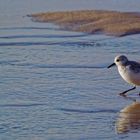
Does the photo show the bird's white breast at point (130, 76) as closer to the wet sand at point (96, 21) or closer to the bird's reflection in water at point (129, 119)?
the bird's reflection in water at point (129, 119)

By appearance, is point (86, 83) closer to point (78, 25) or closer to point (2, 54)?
point (2, 54)

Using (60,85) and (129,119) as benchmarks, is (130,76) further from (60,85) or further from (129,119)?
(129,119)

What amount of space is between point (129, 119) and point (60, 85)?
2.22 metres

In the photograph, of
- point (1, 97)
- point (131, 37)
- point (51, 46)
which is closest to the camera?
point (1, 97)

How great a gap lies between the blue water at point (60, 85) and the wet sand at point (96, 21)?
2.74ft

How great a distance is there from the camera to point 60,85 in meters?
11.1

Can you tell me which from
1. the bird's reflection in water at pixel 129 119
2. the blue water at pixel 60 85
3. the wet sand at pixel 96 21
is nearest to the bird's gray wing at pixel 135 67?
the blue water at pixel 60 85

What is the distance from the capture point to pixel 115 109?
31.7 feet

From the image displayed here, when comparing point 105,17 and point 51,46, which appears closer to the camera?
point 51,46

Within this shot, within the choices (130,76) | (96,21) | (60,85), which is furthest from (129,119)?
(96,21)

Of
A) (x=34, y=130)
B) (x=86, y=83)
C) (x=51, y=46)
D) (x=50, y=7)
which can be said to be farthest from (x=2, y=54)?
(x=50, y=7)

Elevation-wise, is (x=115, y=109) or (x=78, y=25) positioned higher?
(x=78, y=25)

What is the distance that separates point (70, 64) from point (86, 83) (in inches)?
74.9

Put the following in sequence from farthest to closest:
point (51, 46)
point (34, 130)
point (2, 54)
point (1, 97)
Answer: point (51, 46)
point (2, 54)
point (1, 97)
point (34, 130)
